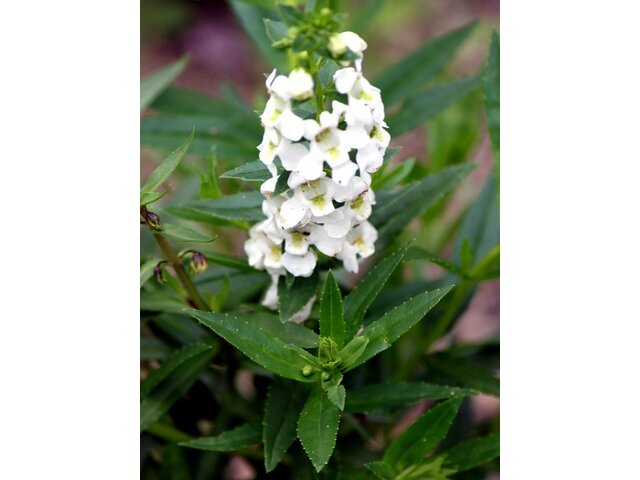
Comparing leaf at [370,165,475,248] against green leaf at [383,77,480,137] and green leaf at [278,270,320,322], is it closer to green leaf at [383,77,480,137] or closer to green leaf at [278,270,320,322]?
green leaf at [278,270,320,322]

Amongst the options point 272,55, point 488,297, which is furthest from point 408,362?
point 488,297

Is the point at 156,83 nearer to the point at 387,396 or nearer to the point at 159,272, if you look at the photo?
the point at 159,272

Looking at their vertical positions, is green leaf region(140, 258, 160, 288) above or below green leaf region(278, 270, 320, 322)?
above

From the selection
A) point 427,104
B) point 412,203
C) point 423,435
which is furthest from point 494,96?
point 423,435

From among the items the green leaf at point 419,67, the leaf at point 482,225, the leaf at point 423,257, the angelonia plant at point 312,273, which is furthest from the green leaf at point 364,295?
the green leaf at point 419,67

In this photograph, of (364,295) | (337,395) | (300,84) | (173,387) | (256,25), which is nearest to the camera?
(300,84)

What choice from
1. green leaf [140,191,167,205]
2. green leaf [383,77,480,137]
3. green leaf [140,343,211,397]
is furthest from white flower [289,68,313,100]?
green leaf [383,77,480,137]

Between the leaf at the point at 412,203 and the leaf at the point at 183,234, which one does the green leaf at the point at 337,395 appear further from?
the leaf at the point at 412,203
